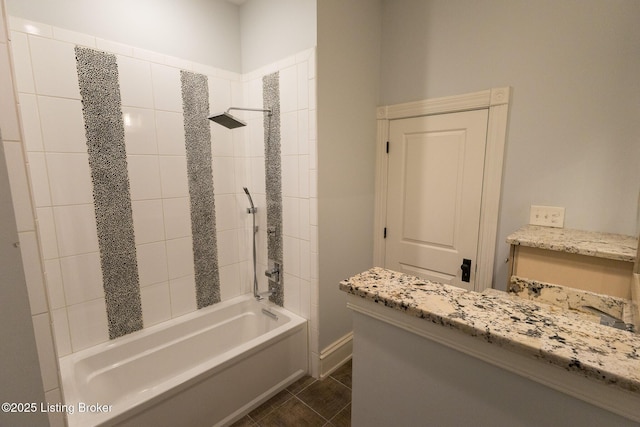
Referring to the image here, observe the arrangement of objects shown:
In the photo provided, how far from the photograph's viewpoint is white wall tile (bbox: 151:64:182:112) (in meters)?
1.87

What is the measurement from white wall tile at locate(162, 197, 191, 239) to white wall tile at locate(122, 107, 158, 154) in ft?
1.19

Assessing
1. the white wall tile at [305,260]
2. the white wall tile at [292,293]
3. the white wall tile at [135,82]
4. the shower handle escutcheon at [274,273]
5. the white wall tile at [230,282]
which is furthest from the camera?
the white wall tile at [230,282]

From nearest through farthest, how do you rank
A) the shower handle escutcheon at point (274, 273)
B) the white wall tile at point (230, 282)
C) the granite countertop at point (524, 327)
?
the granite countertop at point (524, 327)
the shower handle escutcheon at point (274, 273)
the white wall tile at point (230, 282)

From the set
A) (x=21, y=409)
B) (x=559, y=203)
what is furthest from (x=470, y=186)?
(x=21, y=409)

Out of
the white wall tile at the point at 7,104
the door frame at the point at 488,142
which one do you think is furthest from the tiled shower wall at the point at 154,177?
the door frame at the point at 488,142

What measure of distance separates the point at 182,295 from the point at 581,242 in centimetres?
244

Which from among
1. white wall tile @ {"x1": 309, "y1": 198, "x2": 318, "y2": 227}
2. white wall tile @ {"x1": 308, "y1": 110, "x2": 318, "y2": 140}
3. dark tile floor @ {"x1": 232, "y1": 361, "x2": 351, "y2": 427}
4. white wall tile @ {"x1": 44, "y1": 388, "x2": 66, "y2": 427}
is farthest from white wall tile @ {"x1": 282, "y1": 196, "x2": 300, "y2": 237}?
white wall tile @ {"x1": 44, "y1": 388, "x2": 66, "y2": 427}

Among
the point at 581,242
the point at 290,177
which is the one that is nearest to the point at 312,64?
the point at 290,177

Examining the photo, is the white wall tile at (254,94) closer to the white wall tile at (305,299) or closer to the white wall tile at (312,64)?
the white wall tile at (312,64)

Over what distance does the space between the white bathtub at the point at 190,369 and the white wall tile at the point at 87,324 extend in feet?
0.17

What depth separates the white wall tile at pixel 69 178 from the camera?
155cm

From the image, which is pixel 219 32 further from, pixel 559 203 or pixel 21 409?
pixel 559 203

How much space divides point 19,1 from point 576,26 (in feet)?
9.40

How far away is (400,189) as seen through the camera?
2.28 m
